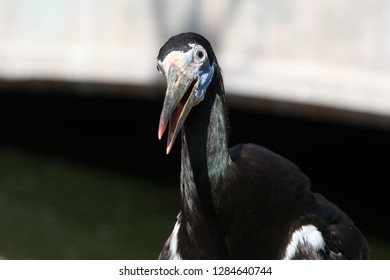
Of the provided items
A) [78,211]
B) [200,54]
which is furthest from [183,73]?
[78,211]

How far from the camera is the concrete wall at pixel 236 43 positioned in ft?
28.8

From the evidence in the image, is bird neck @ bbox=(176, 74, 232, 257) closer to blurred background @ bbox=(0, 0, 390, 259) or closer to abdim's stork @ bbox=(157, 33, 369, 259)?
abdim's stork @ bbox=(157, 33, 369, 259)

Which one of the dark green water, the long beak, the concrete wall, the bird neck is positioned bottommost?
the dark green water

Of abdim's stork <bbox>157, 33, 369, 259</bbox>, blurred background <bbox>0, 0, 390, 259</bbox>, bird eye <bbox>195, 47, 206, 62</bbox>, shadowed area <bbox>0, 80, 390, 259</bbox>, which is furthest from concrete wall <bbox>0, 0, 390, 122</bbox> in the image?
bird eye <bbox>195, 47, 206, 62</bbox>

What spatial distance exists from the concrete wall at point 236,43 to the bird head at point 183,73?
161 inches

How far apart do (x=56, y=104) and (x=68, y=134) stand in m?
0.46

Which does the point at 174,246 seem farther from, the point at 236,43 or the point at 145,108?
the point at 145,108

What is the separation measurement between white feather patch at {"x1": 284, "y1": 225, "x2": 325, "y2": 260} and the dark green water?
4.31m

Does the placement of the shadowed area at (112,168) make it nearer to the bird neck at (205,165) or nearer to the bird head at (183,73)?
the bird neck at (205,165)

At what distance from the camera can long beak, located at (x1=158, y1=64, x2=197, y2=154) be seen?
470 cm

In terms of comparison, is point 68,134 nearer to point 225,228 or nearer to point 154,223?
point 154,223

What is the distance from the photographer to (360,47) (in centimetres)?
880

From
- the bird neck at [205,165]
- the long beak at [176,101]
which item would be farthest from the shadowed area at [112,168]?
the long beak at [176,101]

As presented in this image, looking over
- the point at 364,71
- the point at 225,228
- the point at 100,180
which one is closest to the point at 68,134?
the point at 100,180
